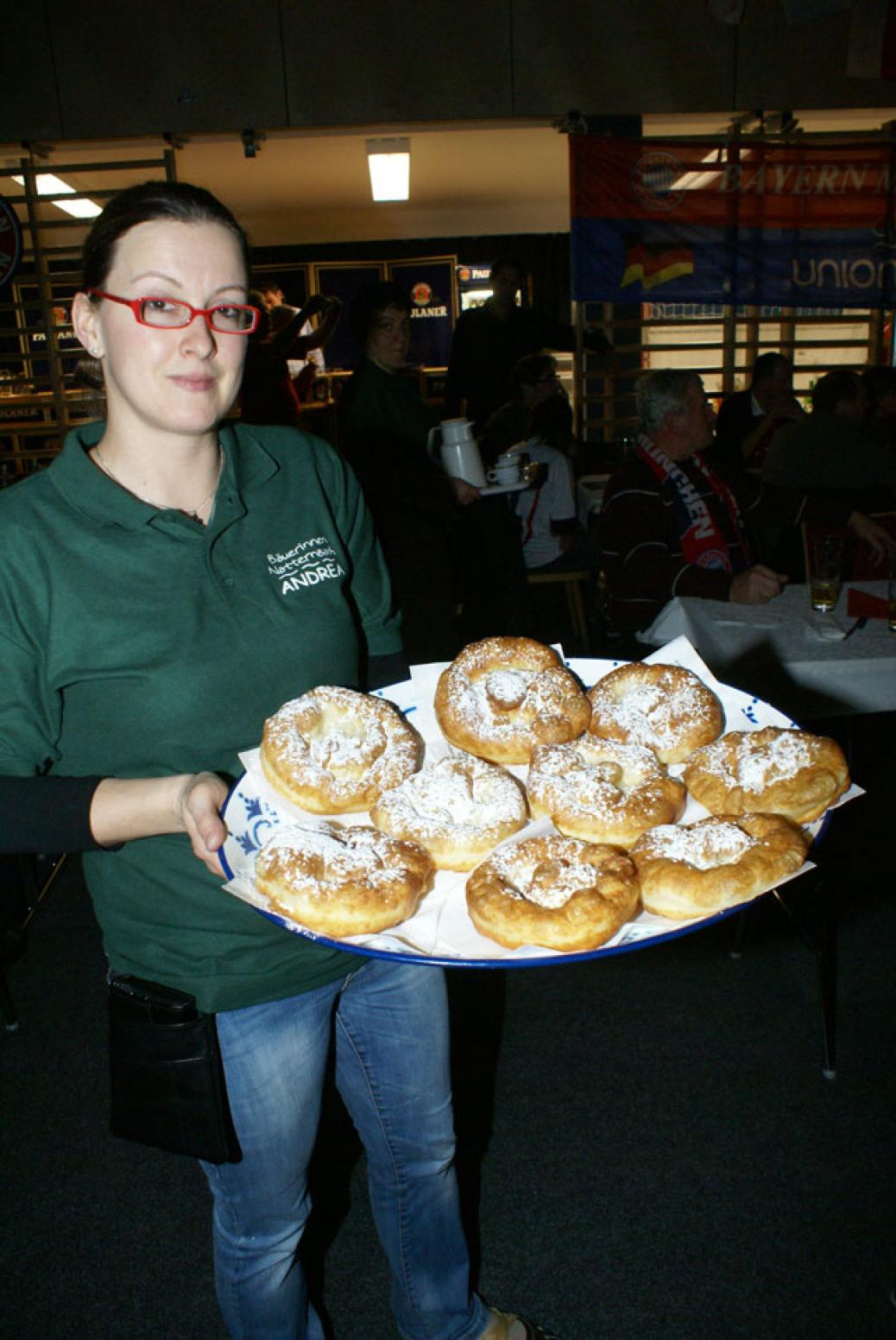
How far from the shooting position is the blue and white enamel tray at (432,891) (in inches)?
40.0

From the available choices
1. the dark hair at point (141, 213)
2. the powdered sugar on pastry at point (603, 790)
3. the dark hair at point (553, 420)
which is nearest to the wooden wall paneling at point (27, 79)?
the dark hair at point (553, 420)

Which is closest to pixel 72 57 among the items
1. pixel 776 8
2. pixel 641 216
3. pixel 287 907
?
pixel 641 216

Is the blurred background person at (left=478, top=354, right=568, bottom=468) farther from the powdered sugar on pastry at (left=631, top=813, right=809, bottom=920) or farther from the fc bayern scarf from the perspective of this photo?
the powdered sugar on pastry at (left=631, top=813, right=809, bottom=920)

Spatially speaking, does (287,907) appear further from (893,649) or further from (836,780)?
(893,649)

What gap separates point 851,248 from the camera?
6727mm

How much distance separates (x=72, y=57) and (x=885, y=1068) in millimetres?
7311

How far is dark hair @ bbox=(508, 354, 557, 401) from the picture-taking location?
20.6 ft

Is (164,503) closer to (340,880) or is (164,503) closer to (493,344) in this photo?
(340,880)

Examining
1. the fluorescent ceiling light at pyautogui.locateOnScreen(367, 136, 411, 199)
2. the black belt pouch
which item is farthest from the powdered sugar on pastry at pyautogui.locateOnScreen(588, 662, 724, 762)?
the fluorescent ceiling light at pyautogui.locateOnScreen(367, 136, 411, 199)

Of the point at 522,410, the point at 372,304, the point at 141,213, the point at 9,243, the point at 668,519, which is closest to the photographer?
the point at 141,213

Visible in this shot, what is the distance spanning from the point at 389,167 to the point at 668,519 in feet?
19.6

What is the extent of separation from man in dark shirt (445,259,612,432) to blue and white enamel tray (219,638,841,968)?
5.76m

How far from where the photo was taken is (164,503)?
4.33 ft

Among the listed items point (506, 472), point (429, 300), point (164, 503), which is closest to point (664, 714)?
point (164, 503)
